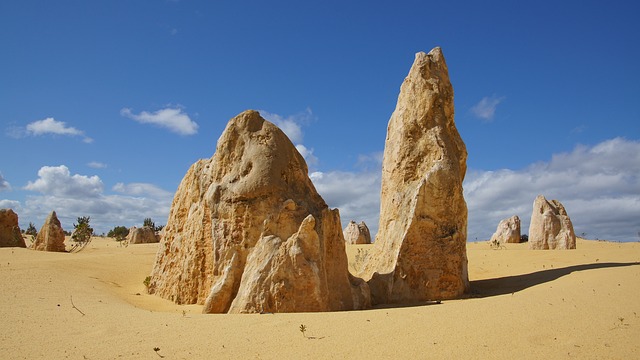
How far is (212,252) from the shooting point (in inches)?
345

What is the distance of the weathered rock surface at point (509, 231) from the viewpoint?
3047 centimetres

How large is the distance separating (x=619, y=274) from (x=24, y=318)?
11.2m

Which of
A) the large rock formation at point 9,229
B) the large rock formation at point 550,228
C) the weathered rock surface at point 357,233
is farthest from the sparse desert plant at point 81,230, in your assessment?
the large rock formation at point 550,228

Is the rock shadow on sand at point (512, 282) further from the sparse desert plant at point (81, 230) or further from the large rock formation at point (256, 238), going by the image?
the sparse desert plant at point (81, 230)

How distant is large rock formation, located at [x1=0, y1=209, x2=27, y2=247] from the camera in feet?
73.5

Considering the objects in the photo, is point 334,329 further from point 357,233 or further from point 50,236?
point 357,233

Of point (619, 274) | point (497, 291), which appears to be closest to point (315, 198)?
point (497, 291)

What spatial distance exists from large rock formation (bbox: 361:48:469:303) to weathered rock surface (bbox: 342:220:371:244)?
1805 cm

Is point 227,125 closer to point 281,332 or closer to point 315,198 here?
point 315,198

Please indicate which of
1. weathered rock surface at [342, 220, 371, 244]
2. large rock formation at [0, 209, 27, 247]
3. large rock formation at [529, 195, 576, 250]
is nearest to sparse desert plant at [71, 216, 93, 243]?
large rock formation at [0, 209, 27, 247]

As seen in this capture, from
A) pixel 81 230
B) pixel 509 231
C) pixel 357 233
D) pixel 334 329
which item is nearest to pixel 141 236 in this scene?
pixel 81 230

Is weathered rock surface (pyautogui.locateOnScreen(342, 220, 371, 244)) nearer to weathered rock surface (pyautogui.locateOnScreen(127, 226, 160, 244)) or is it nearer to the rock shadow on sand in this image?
weathered rock surface (pyautogui.locateOnScreen(127, 226, 160, 244))

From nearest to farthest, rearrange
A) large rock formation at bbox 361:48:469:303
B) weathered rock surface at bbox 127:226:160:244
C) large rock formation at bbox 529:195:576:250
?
large rock formation at bbox 361:48:469:303, large rock formation at bbox 529:195:576:250, weathered rock surface at bbox 127:226:160:244

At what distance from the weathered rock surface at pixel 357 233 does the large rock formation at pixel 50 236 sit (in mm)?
16177
